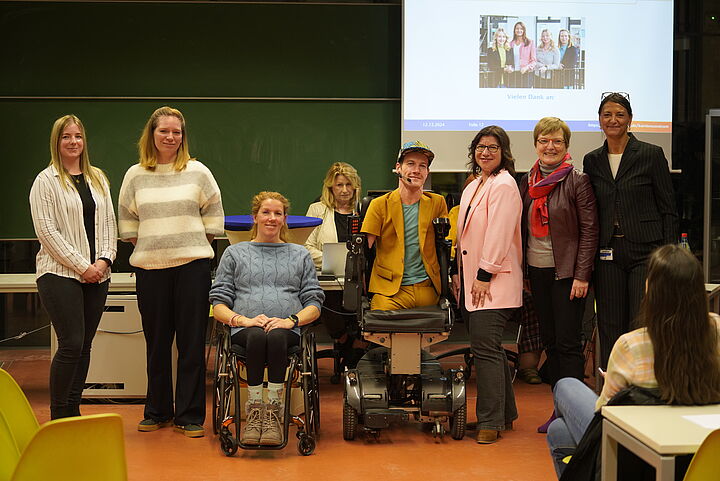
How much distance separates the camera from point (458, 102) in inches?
249

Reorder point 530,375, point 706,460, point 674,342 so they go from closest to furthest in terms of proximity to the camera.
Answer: point 706,460, point 674,342, point 530,375

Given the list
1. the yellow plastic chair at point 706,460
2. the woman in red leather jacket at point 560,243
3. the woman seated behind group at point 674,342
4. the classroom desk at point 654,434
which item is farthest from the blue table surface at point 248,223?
the yellow plastic chair at point 706,460

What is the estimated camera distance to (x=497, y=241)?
3795mm

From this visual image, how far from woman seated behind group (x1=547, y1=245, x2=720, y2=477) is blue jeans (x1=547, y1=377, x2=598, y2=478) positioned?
21 cm

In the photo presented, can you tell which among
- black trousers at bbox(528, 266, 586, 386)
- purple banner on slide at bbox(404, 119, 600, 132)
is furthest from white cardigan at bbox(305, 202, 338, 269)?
black trousers at bbox(528, 266, 586, 386)

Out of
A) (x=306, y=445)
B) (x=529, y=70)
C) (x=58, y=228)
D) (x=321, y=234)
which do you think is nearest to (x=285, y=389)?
(x=306, y=445)

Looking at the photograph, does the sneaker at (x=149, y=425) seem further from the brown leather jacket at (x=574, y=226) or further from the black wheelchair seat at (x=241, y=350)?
the brown leather jacket at (x=574, y=226)

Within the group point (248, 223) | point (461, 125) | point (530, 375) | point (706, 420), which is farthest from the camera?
point (461, 125)

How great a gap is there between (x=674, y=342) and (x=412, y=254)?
6.37ft

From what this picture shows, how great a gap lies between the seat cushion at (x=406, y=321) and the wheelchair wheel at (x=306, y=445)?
1.86 ft

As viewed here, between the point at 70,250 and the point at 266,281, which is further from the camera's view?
the point at 266,281

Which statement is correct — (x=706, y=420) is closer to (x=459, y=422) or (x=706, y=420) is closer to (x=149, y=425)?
(x=459, y=422)

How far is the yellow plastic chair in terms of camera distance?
68.8 inches

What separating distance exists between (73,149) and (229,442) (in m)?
1.54
